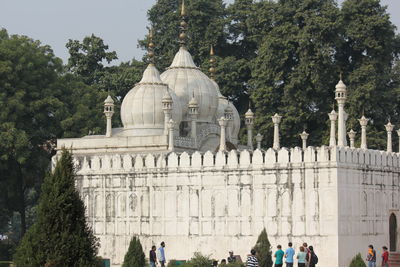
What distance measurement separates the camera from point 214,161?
40500 millimetres

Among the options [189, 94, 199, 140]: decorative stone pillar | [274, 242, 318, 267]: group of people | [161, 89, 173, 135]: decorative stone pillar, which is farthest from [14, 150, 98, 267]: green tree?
[189, 94, 199, 140]: decorative stone pillar

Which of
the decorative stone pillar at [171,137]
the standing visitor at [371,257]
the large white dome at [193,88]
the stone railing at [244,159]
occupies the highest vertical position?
the large white dome at [193,88]

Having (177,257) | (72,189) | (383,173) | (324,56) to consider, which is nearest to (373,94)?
(324,56)

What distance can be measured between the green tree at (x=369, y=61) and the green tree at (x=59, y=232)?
32.5 m

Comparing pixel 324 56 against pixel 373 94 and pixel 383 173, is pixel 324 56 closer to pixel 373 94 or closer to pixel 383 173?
pixel 373 94

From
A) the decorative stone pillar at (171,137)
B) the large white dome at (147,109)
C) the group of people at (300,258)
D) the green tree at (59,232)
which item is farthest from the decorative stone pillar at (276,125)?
the green tree at (59,232)

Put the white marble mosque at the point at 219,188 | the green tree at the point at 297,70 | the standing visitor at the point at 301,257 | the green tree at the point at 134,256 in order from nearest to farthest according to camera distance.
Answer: the standing visitor at the point at 301,257, the green tree at the point at 134,256, the white marble mosque at the point at 219,188, the green tree at the point at 297,70

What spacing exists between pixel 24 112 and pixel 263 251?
1857cm

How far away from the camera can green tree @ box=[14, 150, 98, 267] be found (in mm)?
22953

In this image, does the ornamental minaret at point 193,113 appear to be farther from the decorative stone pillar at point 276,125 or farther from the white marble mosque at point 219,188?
the decorative stone pillar at point 276,125

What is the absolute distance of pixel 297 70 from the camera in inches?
2227

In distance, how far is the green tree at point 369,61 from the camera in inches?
2151

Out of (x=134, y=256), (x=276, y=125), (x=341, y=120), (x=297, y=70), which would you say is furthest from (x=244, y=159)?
(x=297, y=70)

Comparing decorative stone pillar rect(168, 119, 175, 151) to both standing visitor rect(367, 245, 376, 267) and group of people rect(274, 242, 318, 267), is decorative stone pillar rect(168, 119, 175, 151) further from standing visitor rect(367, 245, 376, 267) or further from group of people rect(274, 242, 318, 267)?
group of people rect(274, 242, 318, 267)
